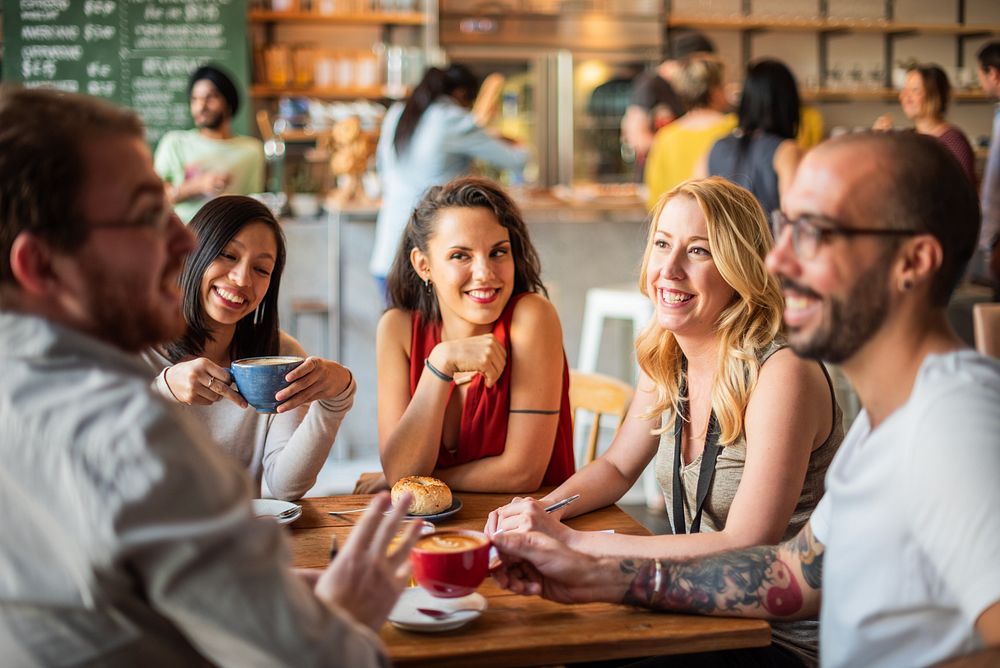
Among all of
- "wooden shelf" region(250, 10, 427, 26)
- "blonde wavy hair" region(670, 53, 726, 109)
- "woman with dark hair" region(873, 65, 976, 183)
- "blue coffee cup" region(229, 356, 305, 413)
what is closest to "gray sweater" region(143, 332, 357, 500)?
"blue coffee cup" region(229, 356, 305, 413)

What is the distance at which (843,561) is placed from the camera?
1.16m

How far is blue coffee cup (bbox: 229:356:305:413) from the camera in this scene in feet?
5.37

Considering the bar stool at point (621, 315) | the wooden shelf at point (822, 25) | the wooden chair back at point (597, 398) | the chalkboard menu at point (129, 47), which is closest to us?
the wooden chair back at point (597, 398)

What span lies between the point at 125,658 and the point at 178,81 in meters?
6.00

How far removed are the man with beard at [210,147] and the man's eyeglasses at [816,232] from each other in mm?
3561

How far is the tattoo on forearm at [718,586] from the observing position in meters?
1.34

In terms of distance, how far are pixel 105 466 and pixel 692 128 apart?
3774 millimetres

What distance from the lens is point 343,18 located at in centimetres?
698

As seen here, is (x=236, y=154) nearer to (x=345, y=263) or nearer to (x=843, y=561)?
(x=345, y=263)

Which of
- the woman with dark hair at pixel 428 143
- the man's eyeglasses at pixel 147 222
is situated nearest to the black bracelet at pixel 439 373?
the man's eyeglasses at pixel 147 222

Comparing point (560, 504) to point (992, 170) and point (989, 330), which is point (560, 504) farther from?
point (992, 170)

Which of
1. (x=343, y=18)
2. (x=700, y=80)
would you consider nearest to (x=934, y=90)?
(x=700, y=80)

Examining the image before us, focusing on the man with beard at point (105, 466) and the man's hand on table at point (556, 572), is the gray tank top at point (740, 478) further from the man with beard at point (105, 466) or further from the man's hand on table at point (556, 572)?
the man with beard at point (105, 466)

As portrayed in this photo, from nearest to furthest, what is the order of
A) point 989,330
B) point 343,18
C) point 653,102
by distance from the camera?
point 989,330, point 653,102, point 343,18
